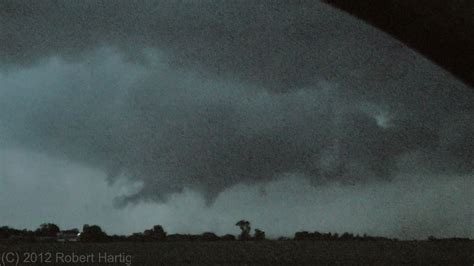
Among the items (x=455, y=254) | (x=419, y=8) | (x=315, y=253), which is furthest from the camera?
(x=315, y=253)

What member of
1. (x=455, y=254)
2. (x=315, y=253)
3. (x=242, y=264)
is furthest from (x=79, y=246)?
(x=455, y=254)

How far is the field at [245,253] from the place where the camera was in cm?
388

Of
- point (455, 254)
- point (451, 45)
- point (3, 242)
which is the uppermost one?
point (451, 45)

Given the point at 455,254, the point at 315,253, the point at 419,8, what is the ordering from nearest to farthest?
the point at 419,8
the point at 455,254
the point at 315,253

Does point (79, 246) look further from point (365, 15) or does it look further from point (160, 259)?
point (365, 15)

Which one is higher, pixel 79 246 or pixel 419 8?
pixel 419 8

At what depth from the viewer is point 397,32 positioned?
1387 millimetres

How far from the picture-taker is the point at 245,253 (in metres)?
4.10

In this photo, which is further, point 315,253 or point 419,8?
point 315,253

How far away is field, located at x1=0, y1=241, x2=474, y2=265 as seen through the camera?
3.88 metres

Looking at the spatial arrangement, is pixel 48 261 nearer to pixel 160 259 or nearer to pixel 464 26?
pixel 160 259

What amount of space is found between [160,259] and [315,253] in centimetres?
129

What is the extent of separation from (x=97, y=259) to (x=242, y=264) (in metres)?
1.19

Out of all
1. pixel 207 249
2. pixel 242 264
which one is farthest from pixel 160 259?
pixel 242 264
